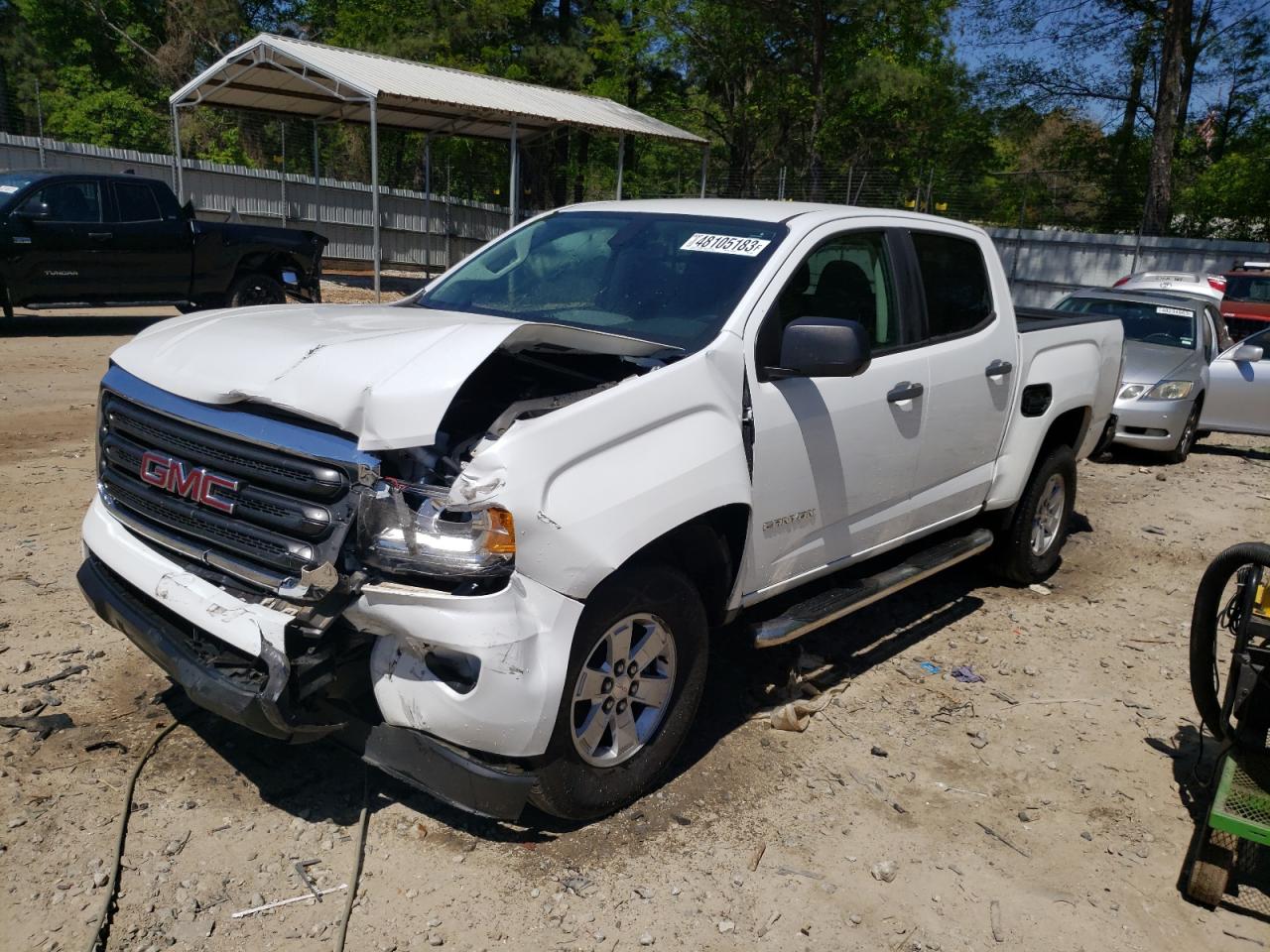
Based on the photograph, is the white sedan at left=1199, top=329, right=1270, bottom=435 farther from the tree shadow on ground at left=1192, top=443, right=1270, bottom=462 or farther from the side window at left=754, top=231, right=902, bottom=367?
the side window at left=754, top=231, right=902, bottom=367

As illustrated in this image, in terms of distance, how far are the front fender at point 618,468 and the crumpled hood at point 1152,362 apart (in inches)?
309

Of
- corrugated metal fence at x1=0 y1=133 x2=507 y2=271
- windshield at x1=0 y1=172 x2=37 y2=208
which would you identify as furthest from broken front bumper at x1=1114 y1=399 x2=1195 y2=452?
corrugated metal fence at x1=0 y1=133 x2=507 y2=271

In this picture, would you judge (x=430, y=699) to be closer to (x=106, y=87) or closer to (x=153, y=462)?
(x=153, y=462)

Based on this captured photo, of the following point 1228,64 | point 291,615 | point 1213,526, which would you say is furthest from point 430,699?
point 1228,64

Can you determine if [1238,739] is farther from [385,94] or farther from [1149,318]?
[385,94]

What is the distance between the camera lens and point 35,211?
12.2 meters

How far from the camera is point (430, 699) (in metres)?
2.92

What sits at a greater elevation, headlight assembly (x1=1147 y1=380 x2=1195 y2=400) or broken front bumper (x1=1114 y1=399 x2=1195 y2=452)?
headlight assembly (x1=1147 y1=380 x2=1195 y2=400)

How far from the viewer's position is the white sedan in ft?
33.5

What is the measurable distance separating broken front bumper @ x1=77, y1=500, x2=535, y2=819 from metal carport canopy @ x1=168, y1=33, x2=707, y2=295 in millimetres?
13419

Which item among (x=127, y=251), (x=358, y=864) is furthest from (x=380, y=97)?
(x=358, y=864)

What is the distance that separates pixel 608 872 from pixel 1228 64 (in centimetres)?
3478

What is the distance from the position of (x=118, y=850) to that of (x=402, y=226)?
24908mm

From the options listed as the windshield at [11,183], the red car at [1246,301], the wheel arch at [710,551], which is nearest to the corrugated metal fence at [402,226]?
the red car at [1246,301]
